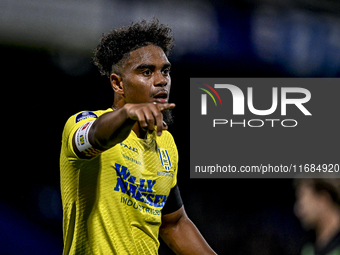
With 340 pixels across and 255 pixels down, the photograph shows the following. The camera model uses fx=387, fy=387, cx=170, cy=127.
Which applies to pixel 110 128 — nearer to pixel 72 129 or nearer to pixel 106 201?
pixel 72 129

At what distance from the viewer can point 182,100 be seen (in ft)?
13.6

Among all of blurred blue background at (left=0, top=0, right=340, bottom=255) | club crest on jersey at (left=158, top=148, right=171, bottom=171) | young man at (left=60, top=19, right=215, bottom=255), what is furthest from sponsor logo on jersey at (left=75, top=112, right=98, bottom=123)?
blurred blue background at (left=0, top=0, right=340, bottom=255)

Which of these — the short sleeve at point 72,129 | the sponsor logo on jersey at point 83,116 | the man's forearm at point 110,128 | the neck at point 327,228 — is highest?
the man's forearm at point 110,128

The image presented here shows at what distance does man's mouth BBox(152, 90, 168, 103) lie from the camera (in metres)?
2.09

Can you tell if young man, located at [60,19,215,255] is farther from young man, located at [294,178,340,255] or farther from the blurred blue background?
the blurred blue background

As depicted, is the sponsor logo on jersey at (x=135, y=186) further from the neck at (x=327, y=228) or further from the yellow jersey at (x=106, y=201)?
the neck at (x=327, y=228)

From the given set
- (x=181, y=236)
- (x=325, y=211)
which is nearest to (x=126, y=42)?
(x=181, y=236)

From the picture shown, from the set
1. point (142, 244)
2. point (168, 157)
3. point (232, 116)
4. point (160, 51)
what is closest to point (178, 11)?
point (232, 116)

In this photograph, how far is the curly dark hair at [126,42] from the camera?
2274mm

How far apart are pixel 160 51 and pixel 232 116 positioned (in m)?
2.16

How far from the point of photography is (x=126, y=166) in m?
1.86

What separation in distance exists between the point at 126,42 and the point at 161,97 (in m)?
0.43

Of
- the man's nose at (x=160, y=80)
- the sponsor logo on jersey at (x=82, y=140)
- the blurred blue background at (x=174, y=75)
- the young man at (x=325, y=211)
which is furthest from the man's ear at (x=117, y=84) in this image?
the blurred blue background at (x=174, y=75)

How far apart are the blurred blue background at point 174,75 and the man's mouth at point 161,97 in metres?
1.78
